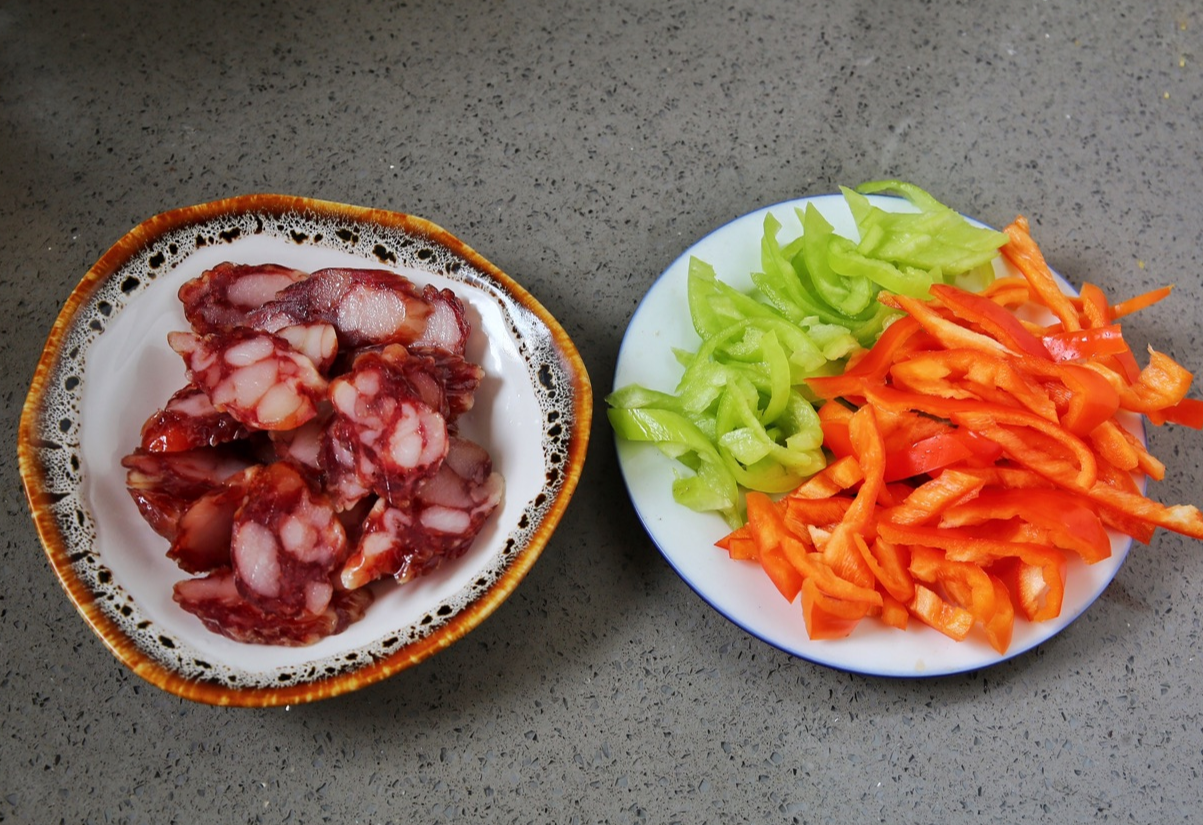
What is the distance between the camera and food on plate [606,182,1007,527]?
4.98 ft

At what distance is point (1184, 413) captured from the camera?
5.18ft

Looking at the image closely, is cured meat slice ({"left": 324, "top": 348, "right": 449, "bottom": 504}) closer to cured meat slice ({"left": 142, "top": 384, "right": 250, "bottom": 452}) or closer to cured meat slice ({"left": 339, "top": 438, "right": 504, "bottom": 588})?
cured meat slice ({"left": 339, "top": 438, "right": 504, "bottom": 588})

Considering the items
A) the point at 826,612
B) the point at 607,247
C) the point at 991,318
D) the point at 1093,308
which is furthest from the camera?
the point at 607,247

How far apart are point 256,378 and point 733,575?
0.81 m

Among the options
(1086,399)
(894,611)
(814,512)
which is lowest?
(894,611)

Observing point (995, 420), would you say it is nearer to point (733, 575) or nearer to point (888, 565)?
point (888, 565)

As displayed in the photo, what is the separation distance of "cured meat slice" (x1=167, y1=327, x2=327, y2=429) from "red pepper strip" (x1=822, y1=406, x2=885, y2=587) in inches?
32.4

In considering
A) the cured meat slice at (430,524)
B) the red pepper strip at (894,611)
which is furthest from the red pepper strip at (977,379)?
the cured meat slice at (430,524)

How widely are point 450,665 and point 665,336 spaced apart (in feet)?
2.32

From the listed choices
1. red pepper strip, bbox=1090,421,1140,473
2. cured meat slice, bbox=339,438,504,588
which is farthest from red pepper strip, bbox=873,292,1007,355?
cured meat slice, bbox=339,438,504,588

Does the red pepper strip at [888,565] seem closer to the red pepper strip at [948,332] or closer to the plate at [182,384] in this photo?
the red pepper strip at [948,332]

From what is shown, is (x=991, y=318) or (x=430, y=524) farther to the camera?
(x=991, y=318)

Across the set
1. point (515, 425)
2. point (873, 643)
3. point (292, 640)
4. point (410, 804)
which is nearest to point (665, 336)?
point (515, 425)

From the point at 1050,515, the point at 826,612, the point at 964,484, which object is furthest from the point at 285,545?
the point at 1050,515
